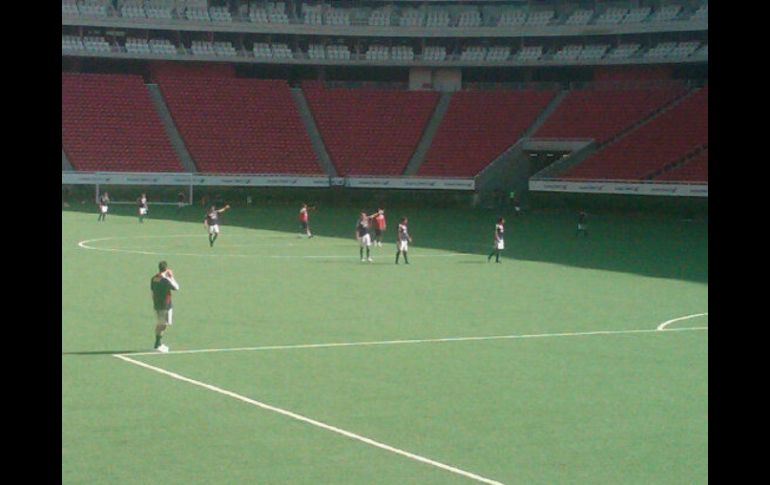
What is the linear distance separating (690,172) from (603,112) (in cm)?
1409

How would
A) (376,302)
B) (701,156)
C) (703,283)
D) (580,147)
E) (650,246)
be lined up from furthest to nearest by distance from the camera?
(580,147)
(701,156)
(650,246)
(703,283)
(376,302)

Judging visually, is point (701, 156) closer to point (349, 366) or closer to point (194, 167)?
point (194, 167)

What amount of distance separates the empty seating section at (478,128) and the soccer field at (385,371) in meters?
34.7

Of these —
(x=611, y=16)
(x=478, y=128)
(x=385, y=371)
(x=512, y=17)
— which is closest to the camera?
(x=385, y=371)

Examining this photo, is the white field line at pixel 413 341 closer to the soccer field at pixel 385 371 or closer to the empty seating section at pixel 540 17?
the soccer field at pixel 385 371

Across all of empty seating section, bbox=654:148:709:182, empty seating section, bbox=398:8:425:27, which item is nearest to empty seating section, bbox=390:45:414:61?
empty seating section, bbox=398:8:425:27

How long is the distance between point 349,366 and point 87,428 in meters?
6.61

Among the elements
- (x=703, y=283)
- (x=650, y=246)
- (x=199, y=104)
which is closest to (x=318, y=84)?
(x=199, y=104)

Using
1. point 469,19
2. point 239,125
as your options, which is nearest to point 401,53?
point 469,19

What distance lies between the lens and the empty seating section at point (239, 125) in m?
78.9

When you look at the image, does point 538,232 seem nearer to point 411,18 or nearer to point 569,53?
point 569,53

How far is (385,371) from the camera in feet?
66.7
